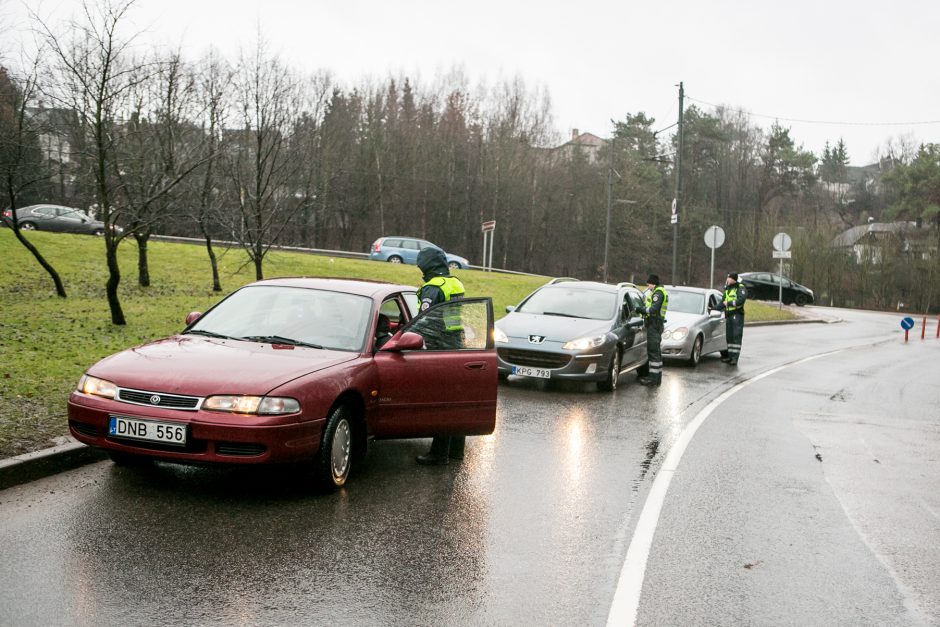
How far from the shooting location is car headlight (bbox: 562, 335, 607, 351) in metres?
12.3

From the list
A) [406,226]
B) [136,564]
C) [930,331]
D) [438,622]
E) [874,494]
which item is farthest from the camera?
[406,226]

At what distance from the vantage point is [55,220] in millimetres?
39594

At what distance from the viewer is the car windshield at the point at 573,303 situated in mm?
13609

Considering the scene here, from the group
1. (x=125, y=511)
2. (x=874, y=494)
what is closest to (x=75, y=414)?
(x=125, y=511)

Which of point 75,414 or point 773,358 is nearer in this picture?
point 75,414

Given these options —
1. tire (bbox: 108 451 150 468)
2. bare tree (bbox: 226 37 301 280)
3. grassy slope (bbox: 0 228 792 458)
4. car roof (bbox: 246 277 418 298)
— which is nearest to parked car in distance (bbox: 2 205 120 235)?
grassy slope (bbox: 0 228 792 458)

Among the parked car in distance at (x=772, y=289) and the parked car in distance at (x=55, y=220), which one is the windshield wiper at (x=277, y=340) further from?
the parked car in distance at (x=772, y=289)

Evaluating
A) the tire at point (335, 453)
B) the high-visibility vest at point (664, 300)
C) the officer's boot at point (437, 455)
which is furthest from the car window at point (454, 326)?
the high-visibility vest at point (664, 300)

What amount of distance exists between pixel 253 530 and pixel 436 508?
51.0 inches

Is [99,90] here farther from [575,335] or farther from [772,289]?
[772,289]

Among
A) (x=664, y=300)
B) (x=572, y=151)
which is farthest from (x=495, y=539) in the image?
(x=572, y=151)

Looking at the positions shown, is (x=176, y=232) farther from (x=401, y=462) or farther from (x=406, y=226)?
(x=401, y=462)

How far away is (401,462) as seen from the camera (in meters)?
7.51

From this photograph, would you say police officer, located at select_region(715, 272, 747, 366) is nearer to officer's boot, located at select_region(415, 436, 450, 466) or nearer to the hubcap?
officer's boot, located at select_region(415, 436, 450, 466)
